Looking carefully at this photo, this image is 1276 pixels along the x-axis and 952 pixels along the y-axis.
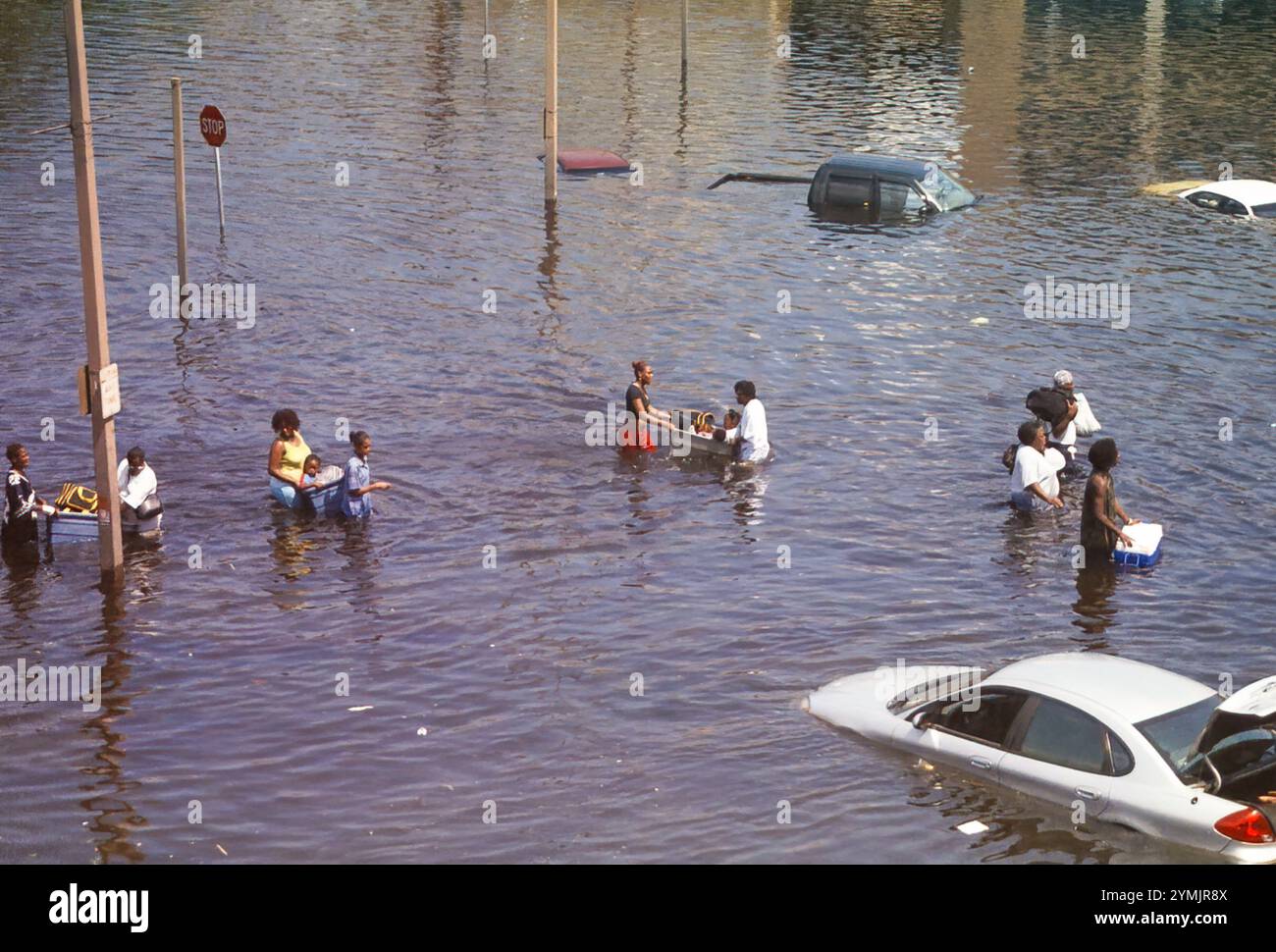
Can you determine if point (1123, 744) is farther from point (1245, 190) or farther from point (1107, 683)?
A: point (1245, 190)

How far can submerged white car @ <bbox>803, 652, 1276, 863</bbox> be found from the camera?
12062 millimetres

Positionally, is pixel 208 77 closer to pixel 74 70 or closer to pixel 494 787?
pixel 74 70

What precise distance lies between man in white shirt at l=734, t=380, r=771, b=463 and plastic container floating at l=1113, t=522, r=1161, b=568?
213 inches

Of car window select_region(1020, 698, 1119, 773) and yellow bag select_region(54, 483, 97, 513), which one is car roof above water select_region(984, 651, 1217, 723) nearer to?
car window select_region(1020, 698, 1119, 773)

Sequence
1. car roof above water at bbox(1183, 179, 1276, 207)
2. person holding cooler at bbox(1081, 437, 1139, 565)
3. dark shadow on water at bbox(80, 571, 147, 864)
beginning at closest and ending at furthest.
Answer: dark shadow on water at bbox(80, 571, 147, 864) → person holding cooler at bbox(1081, 437, 1139, 565) → car roof above water at bbox(1183, 179, 1276, 207)

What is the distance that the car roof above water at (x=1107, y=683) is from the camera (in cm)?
1267

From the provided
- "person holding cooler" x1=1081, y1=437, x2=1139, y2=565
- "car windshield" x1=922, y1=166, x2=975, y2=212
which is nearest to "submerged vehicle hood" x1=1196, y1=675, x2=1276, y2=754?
"person holding cooler" x1=1081, y1=437, x2=1139, y2=565

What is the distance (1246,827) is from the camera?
11828 millimetres

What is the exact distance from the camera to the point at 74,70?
637 inches

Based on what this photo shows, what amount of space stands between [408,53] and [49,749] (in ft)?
160

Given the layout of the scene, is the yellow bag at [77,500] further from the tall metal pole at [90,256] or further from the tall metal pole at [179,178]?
the tall metal pole at [179,178]

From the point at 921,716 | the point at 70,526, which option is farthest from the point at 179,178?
the point at 921,716

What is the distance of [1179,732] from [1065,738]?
88cm
